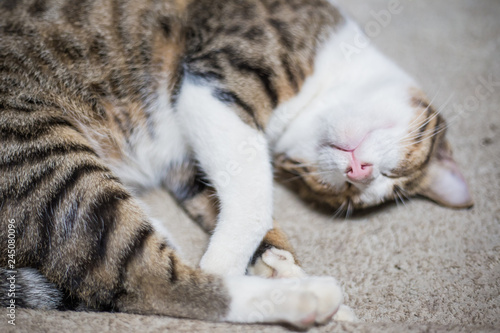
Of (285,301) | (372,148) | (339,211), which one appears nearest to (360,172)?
(372,148)

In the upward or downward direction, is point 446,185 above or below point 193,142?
above

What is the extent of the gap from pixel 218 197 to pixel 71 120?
1.53ft

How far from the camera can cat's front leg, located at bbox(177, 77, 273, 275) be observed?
1158mm

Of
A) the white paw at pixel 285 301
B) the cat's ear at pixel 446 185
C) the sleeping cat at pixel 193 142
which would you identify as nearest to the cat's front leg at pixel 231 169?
the sleeping cat at pixel 193 142

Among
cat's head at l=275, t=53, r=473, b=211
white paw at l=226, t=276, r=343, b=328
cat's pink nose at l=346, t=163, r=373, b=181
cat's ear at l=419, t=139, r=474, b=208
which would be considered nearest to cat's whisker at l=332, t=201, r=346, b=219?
cat's head at l=275, t=53, r=473, b=211

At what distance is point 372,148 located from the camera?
1.26m

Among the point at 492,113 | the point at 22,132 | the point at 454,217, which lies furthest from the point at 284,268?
the point at 492,113

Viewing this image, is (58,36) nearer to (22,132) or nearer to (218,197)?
(22,132)

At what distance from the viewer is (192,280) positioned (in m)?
1.02

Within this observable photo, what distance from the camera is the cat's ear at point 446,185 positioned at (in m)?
1.39

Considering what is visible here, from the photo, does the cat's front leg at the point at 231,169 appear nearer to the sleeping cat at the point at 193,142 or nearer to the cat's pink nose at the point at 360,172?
the sleeping cat at the point at 193,142

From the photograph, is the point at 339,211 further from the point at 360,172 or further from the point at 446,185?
the point at 446,185

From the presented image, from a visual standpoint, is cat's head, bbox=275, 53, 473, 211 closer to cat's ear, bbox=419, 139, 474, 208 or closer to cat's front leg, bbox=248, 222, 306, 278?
cat's ear, bbox=419, 139, 474, 208

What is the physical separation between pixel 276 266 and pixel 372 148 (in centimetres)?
45
